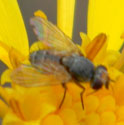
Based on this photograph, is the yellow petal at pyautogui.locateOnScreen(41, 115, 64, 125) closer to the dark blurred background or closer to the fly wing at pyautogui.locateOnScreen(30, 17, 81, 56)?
the fly wing at pyautogui.locateOnScreen(30, 17, 81, 56)

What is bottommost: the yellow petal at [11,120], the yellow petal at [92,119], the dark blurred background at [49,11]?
the dark blurred background at [49,11]

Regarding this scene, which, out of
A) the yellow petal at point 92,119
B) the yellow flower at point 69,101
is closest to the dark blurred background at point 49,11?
the yellow flower at point 69,101

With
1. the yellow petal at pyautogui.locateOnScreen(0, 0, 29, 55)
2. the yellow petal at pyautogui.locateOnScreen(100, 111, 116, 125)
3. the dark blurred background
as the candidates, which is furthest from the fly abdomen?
the dark blurred background

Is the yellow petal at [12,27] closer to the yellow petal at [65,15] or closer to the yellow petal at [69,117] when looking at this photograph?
the yellow petal at [65,15]

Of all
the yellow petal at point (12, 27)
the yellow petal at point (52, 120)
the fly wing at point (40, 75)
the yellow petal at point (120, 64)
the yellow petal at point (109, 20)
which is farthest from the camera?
the yellow petal at point (109, 20)

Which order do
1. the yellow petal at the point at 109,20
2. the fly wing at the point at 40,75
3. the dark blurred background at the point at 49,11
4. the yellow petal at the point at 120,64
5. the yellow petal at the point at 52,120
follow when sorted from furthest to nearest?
the dark blurred background at the point at 49,11, the yellow petal at the point at 109,20, the yellow petal at the point at 120,64, the yellow petal at the point at 52,120, the fly wing at the point at 40,75

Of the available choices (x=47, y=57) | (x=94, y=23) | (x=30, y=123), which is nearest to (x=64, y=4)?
(x=94, y=23)

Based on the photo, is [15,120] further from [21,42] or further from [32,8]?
[32,8]
